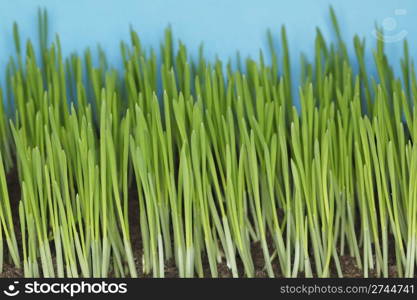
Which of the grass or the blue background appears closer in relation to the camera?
the grass

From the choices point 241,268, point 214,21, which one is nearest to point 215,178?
point 241,268

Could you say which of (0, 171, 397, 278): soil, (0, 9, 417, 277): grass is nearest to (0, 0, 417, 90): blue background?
(0, 9, 417, 277): grass

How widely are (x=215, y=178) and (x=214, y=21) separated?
0.46 meters

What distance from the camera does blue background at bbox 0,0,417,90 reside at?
5.74 feet

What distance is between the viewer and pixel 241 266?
4.89 ft

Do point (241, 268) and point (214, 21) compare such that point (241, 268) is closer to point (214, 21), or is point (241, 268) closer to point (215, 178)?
point (215, 178)

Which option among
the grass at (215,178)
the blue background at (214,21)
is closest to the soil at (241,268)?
the grass at (215,178)

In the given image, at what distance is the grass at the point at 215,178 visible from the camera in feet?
4.68

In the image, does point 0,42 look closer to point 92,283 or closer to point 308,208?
point 92,283

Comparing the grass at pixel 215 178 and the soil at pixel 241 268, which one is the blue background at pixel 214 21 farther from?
the soil at pixel 241 268

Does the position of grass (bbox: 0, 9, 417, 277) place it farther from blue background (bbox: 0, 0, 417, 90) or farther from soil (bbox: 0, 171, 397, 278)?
blue background (bbox: 0, 0, 417, 90)

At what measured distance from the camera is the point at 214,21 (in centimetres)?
176

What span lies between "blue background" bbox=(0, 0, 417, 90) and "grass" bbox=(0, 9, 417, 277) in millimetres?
134

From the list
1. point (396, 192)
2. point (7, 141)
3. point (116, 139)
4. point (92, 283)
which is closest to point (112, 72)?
point (116, 139)
